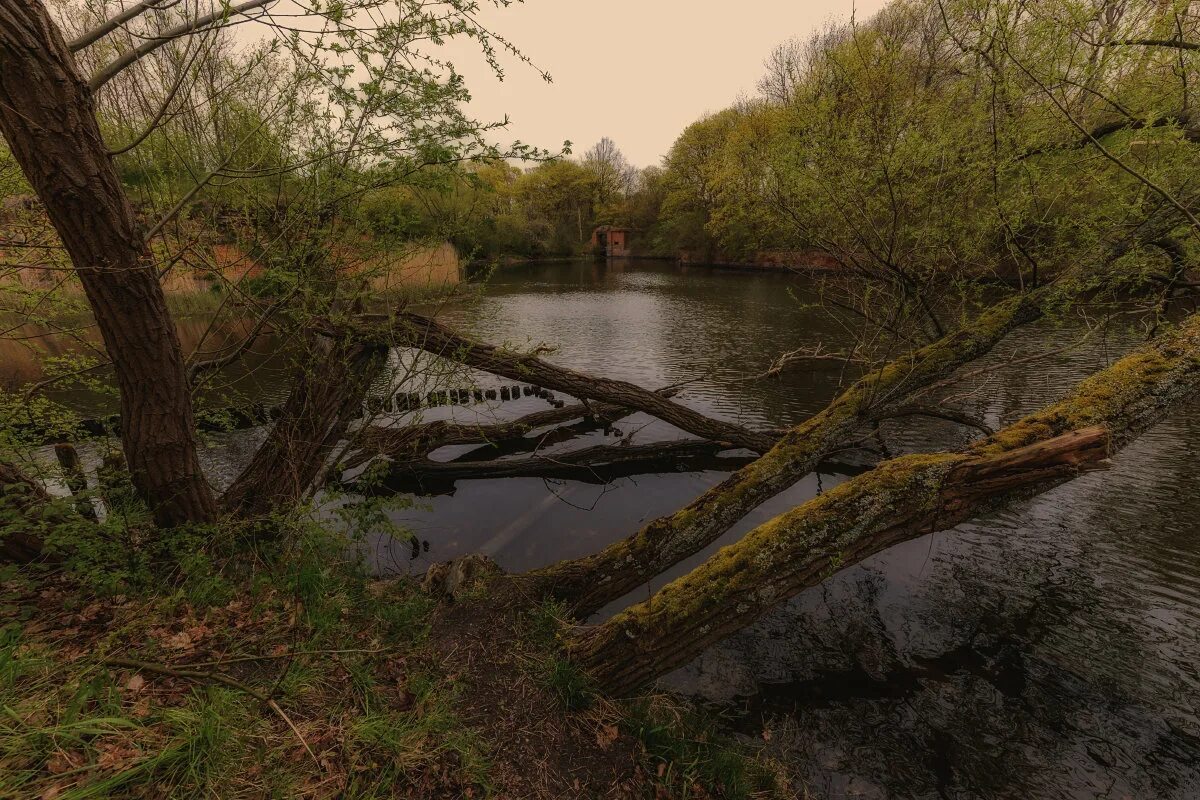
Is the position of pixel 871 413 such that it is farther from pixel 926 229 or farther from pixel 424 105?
pixel 424 105

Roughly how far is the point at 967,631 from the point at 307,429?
776 cm

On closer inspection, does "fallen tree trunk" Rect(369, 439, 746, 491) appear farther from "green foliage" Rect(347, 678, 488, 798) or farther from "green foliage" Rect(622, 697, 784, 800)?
"green foliage" Rect(347, 678, 488, 798)

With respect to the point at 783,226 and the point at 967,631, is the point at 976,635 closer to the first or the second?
the point at 967,631

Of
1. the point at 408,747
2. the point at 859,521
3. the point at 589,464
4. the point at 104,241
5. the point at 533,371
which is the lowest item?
the point at 589,464

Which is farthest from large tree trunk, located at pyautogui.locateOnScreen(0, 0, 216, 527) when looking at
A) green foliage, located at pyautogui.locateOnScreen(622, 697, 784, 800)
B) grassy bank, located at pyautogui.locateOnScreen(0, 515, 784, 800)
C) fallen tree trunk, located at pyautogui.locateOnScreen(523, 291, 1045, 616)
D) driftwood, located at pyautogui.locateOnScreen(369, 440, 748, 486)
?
driftwood, located at pyautogui.locateOnScreen(369, 440, 748, 486)

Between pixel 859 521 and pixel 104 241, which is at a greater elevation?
pixel 104 241

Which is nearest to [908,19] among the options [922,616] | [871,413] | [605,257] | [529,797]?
[871,413]

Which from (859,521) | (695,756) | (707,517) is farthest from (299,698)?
(859,521)

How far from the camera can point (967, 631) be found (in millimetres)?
5086

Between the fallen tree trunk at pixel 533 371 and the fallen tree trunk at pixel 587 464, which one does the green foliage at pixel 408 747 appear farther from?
the fallen tree trunk at pixel 587 464

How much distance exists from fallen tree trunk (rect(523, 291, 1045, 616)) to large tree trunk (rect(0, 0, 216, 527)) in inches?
A: 129

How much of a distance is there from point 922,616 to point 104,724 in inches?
270

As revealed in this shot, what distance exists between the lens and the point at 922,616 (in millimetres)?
5293

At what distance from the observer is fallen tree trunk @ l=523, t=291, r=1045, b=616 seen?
194 inches
